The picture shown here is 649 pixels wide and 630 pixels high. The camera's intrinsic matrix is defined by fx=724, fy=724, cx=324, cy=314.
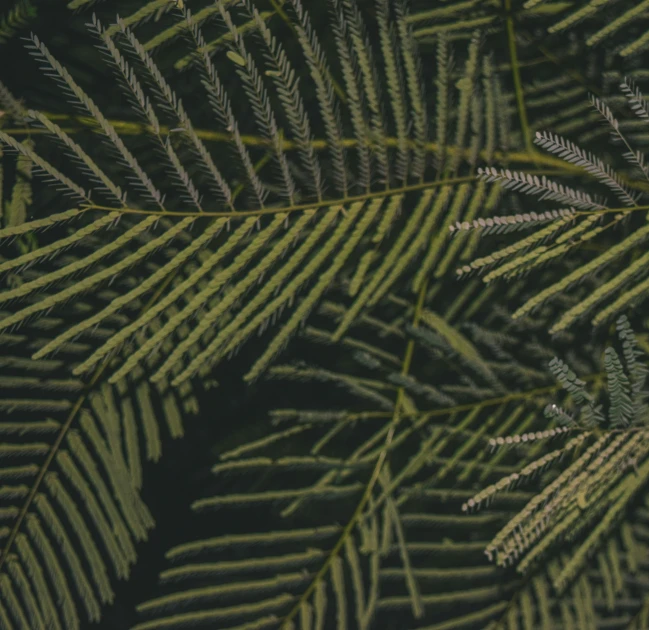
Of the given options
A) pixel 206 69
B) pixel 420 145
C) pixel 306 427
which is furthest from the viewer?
pixel 306 427

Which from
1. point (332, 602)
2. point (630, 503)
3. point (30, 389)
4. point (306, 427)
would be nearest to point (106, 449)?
point (30, 389)

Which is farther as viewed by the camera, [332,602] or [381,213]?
[332,602]

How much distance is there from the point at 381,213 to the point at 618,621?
74 centimetres

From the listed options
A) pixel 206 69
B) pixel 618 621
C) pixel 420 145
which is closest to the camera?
pixel 206 69

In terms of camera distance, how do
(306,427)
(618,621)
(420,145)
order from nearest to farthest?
(420,145)
(306,427)
(618,621)

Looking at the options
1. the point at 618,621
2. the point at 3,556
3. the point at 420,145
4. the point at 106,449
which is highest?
the point at 420,145

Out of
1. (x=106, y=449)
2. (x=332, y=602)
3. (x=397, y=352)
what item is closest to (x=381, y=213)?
(x=397, y=352)

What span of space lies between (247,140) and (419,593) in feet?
2.25

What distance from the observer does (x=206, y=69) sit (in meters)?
0.70

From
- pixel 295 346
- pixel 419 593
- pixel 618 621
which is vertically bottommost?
pixel 618 621

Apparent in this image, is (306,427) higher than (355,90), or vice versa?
(355,90)

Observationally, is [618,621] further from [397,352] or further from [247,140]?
[247,140]

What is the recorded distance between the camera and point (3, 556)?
3.01ft

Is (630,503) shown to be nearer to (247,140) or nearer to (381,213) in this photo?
(381,213)
